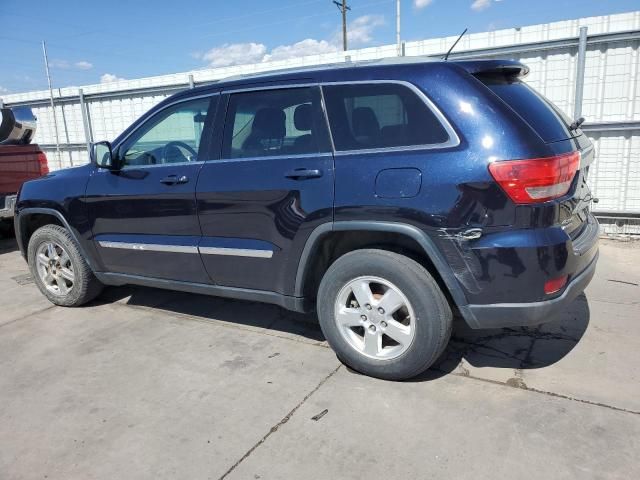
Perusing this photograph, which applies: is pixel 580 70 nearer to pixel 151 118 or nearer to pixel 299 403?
pixel 151 118

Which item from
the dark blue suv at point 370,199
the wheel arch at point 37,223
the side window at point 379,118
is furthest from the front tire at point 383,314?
the wheel arch at point 37,223

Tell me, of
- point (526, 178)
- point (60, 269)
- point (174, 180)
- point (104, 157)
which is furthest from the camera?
point (60, 269)

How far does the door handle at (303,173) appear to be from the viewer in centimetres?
310

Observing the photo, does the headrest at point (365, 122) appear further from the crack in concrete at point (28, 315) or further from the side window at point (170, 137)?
the crack in concrete at point (28, 315)

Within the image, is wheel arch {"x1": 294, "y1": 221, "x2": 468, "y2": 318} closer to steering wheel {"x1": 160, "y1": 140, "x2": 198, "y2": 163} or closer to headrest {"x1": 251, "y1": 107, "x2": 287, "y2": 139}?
headrest {"x1": 251, "y1": 107, "x2": 287, "y2": 139}

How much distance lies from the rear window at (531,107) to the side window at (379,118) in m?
0.42

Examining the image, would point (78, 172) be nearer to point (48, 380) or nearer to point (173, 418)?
point (48, 380)

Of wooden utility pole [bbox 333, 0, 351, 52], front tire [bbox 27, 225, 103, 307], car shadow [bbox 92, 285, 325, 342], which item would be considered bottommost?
car shadow [bbox 92, 285, 325, 342]

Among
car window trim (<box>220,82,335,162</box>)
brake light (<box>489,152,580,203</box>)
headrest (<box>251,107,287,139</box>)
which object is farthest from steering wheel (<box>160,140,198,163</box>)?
brake light (<box>489,152,580,203</box>)

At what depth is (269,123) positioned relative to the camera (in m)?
3.47

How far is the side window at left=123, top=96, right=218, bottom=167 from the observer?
3.79 meters

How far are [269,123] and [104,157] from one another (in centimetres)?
153

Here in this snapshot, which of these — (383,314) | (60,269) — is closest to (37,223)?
(60,269)

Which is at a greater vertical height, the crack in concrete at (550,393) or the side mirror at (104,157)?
the side mirror at (104,157)
